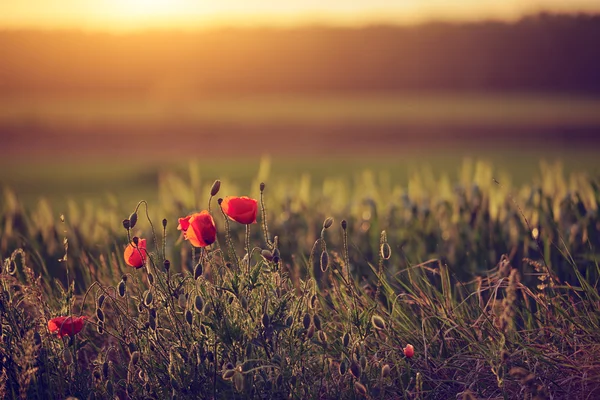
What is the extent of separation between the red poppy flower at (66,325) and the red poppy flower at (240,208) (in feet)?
2.13

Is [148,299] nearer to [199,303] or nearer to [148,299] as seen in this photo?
[148,299]

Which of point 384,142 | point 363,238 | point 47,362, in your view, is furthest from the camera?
point 384,142

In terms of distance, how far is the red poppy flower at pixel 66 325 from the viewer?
2570 mm

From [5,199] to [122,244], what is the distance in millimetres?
1208

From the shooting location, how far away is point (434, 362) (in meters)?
2.82

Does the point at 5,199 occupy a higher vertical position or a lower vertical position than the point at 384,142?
higher

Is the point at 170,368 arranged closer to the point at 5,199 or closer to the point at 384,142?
the point at 5,199

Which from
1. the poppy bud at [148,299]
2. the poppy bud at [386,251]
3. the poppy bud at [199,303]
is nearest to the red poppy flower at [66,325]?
the poppy bud at [148,299]

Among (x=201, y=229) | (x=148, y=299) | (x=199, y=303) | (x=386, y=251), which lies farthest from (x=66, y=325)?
(x=386, y=251)

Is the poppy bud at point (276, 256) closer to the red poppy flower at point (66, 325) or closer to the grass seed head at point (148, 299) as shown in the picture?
the grass seed head at point (148, 299)

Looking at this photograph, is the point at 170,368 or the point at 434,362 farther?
the point at 434,362

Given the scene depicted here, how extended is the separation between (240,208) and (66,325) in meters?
0.75

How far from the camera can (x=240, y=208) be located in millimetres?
2477

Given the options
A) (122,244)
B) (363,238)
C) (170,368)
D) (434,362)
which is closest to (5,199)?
(122,244)
